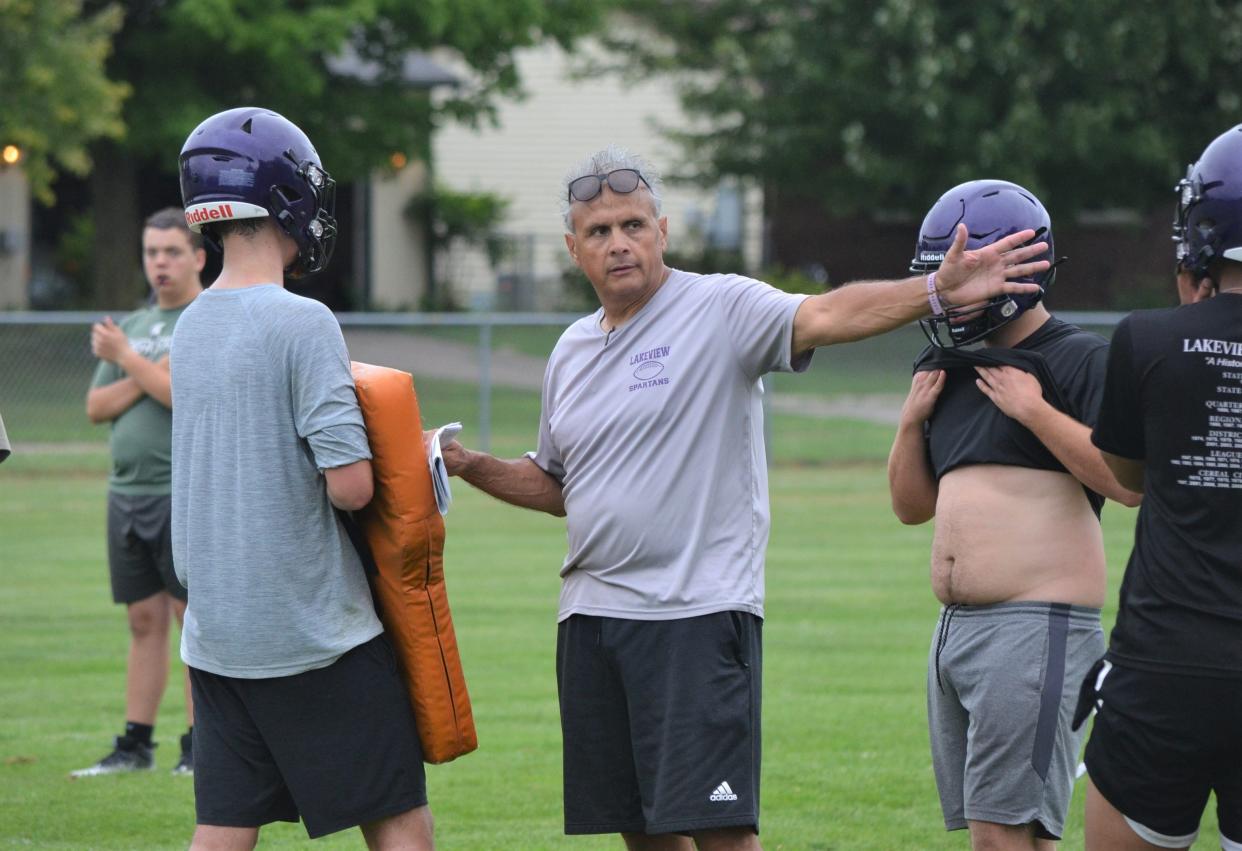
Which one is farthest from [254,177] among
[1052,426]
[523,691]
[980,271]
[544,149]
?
[544,149]

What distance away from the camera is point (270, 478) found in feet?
13.6

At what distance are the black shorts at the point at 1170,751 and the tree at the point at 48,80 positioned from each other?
20.2 metres

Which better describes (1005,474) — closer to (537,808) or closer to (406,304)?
(537,808)

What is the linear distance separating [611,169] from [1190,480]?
1.87 metres

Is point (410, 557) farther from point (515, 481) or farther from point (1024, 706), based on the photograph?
point (1024, 706)

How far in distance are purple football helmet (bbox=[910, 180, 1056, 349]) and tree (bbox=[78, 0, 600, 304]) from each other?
20.3m

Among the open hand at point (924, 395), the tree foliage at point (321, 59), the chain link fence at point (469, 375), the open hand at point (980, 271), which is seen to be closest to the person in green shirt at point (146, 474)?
the open hand at point (924, 395)

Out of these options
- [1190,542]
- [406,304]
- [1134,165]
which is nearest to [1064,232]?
[1134,165]

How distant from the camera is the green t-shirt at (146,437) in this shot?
7.48 metres

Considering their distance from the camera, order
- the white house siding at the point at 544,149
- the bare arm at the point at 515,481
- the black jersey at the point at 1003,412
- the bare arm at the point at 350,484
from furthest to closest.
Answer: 1. the white house siding at the point at 544,149
2. the bare arm at the point at 515,481
3. the black jersey at the point at 1003,412
4. the bare arm at the point at 350,484

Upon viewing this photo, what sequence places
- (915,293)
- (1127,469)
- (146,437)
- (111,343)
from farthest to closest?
(146,437)
(111,343)
(915,293)
(1127,469)

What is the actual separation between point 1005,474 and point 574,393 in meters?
1.22

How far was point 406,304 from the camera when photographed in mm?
34906

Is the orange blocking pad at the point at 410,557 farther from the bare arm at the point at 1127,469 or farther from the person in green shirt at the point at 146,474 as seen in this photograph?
the person in green shirt at the point at 146,474
